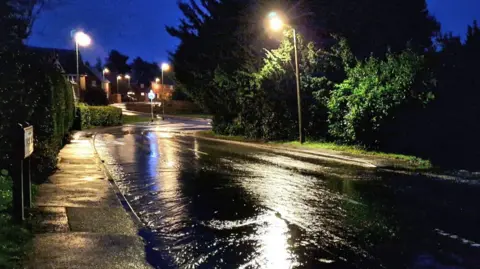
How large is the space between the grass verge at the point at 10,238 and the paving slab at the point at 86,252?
132 mm

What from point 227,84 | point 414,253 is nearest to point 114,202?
point 414,253

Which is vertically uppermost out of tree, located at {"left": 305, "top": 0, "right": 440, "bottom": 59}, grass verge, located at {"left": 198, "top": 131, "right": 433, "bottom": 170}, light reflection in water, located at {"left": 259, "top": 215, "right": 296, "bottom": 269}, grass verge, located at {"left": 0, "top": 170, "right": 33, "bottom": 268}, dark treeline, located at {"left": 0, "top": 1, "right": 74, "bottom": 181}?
tree, located at {"left": 305, "top": 0, "right": 440, "bottom": 59}

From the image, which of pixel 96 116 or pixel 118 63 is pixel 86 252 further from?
pixel 118 63

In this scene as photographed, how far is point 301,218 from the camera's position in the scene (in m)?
8.76

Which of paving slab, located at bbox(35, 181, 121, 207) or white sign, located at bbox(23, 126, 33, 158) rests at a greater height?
white sign, located at bbox(23, 126, 33, 158)

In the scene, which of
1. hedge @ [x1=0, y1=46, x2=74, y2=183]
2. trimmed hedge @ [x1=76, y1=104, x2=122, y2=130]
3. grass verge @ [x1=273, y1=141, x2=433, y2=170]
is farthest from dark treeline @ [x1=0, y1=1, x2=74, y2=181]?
trimmed hedge @ [x1=76, y1=104, x2=122, y2=130]

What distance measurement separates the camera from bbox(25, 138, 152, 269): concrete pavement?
590 cm

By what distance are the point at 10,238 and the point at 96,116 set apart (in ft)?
139

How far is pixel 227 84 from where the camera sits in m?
32.4

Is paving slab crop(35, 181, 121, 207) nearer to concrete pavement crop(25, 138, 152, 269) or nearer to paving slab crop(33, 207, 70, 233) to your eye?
concrete pavement crop(25, 138, 152, 269)

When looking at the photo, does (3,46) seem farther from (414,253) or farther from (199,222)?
(414,253)

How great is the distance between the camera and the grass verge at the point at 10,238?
18.1 feet

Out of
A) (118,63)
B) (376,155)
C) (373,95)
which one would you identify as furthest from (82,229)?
(118,63)

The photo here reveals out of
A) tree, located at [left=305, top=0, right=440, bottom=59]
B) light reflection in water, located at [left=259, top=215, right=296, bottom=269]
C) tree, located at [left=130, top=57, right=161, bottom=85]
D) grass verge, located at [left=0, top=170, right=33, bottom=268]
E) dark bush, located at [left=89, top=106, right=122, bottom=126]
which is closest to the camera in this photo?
grass verge, located at [left=0, top=170, right=33, bottom=268]
